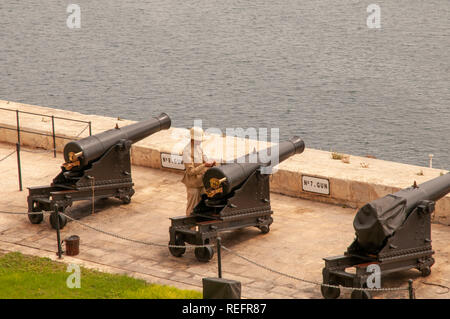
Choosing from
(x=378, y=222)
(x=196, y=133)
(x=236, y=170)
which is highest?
(x=196, y=133)

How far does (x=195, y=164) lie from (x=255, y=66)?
1218 inches

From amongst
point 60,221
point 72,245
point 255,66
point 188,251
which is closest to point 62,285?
point 72,245

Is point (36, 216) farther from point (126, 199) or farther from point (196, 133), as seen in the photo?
point (196, 133)

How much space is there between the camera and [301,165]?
17.8 meters

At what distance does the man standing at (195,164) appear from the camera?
15258 mm

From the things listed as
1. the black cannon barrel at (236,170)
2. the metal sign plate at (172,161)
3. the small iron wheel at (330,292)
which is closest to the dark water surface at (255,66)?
the metal sign plate at (172,161)

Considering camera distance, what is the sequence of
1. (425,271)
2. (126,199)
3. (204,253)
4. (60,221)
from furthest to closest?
(126,199) < (60,221) < (204,253) < (425,271)

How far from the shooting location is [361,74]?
142 ft

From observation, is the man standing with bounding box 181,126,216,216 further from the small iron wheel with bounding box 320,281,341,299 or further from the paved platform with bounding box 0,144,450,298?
the small iron wheel with bounding box 320,281,341,299

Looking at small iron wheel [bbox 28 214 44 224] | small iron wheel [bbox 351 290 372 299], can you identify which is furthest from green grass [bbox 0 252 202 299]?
small iron wheel [bbox 351 290 372 299]

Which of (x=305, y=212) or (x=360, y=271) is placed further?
(x=305, y=212)

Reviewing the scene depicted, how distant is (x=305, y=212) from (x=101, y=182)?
11.5 ft
